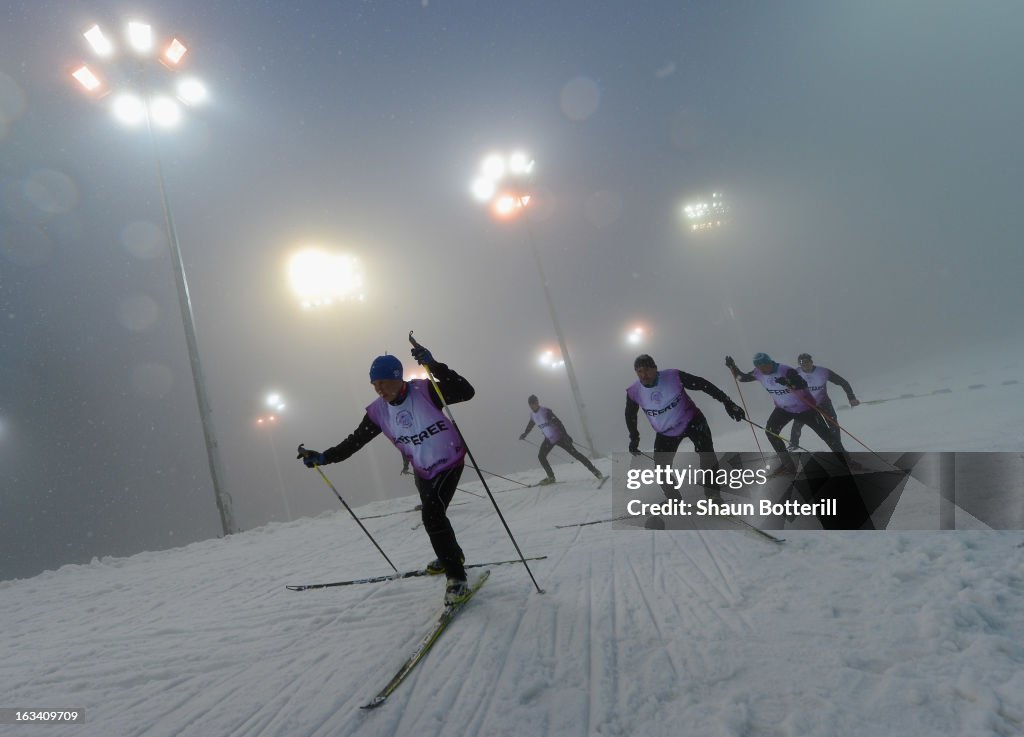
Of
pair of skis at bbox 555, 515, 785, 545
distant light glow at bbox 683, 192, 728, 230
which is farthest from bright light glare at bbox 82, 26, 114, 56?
distant light glow at bbox 683, 192, 728, 230

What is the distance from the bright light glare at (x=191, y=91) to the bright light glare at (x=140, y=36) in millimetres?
1065

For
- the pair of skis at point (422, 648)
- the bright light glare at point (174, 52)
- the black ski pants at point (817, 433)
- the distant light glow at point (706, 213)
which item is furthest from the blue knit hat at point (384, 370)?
the distant light glow at point (706, 213)

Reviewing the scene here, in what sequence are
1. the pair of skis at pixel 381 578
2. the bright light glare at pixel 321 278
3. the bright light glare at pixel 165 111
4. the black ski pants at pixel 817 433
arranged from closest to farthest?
the pair of skis at pixel 381 578 < the black ski pants at pixel 817 433 < the bright light glare at pixel 165 111 < the bright light glare at pixel 321 278

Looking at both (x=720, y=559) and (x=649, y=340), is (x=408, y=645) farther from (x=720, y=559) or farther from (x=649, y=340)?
(x=649, y=340)

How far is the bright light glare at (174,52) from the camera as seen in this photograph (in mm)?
12887

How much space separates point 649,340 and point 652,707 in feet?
184

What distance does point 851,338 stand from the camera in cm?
4944

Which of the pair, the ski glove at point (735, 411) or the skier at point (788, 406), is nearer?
the ski glove at point (735, 411)

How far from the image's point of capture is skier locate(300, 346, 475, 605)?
3.95 meters

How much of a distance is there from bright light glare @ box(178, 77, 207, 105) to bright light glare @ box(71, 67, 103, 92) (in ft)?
6.77

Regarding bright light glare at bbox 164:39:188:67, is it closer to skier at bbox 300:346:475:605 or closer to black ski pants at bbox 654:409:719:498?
skier at bbox 300:346:475:605

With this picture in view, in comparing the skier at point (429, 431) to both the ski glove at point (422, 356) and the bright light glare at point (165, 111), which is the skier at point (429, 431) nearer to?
the ski glove at point (422, 356)

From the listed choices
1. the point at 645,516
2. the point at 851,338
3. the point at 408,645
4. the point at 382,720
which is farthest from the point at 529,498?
the point at 851,338

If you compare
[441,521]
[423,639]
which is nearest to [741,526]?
[441,521]
